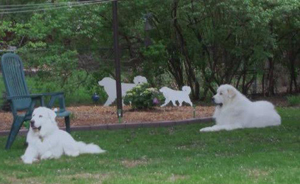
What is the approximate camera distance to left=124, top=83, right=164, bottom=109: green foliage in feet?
42.7

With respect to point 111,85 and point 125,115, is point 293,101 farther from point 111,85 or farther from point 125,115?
point 125,115

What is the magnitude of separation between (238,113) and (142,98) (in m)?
2.87

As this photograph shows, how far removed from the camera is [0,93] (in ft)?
53.0

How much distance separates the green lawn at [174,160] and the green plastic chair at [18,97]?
1.42ft

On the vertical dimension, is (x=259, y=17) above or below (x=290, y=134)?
above

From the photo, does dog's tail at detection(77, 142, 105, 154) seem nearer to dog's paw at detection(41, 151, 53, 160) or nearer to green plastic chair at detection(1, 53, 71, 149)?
dog's paw at detection(41, 151, 53, 160)

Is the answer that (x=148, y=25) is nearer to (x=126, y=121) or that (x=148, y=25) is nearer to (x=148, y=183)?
(x=126, y=121)

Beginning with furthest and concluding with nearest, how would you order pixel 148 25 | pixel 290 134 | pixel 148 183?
pixel 148 25
pixel 290 134
pixel 148 183

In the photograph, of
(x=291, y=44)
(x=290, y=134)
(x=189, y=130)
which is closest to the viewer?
Answer: (x=290, y=134)

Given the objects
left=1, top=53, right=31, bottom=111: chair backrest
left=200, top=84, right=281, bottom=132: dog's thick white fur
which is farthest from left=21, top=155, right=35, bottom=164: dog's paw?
left=200, top=84, right=281, bottom=132: dog's thick white fur

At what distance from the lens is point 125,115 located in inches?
488

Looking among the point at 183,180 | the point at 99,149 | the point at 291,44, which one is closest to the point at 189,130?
the point at 99,149

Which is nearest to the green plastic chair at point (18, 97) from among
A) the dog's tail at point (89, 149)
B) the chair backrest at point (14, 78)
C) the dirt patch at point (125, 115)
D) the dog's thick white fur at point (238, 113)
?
the chair backrest at point (14, 78)

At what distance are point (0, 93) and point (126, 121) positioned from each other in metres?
5.95
